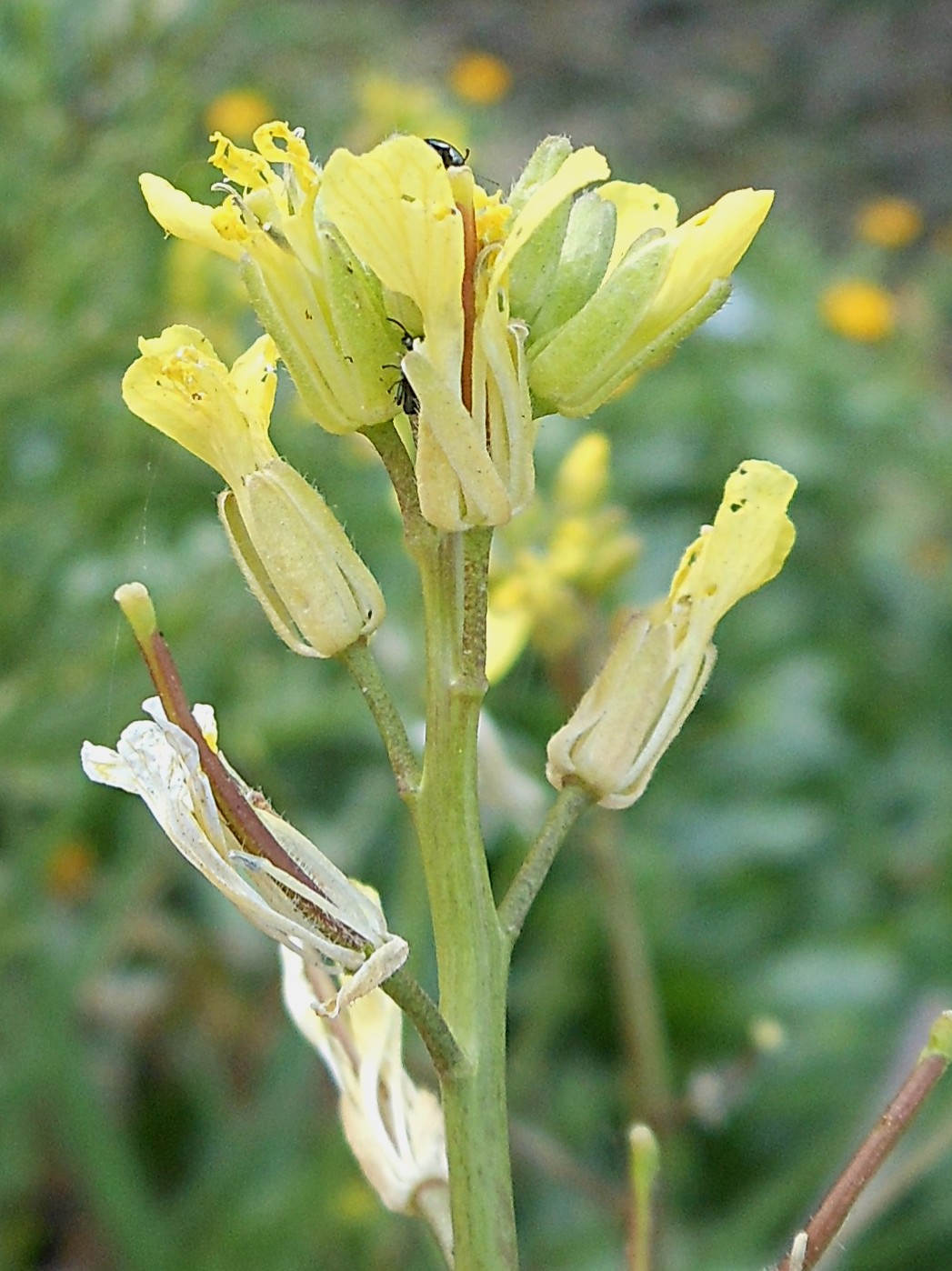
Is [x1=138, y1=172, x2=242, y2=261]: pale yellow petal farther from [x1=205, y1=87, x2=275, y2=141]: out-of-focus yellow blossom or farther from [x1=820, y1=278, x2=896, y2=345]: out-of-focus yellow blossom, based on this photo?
[x1=820, y1=278, x2=896, y2=345]: out-of-focus yellow blossom

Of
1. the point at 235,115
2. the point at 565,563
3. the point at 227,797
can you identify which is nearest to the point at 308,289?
the point at 227,797

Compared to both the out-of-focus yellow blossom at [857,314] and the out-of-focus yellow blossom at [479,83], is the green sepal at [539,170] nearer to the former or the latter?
the out-of-focus yellow blossom at [857,314]

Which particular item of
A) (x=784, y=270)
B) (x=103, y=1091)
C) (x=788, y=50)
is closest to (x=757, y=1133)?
(x=103, y=1091)

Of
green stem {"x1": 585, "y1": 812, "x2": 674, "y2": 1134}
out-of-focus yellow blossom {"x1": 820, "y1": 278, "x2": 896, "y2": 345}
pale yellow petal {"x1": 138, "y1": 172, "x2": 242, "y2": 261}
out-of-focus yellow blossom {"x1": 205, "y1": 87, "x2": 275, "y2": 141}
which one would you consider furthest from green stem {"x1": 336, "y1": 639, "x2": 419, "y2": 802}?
out-of-focus yellow blossom {"x1": 820, "y1": 278, "x2": 896, "y2": 345}

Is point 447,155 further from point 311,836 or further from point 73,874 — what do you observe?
point 73,874

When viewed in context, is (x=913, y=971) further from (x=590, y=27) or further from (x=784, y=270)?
(x=590, y=27)

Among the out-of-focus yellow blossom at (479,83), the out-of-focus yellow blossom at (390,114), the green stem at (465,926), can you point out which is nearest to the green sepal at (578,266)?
the green stem at (465,926)
